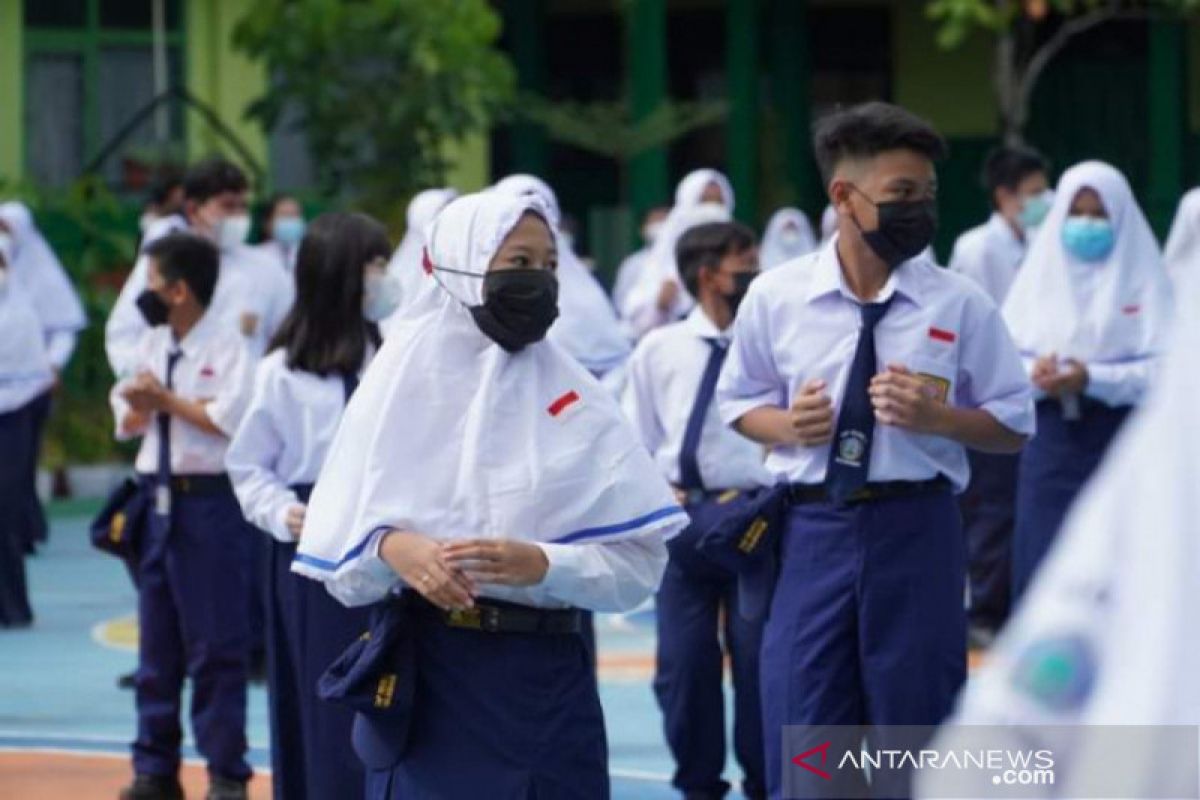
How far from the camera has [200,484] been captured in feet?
31.9

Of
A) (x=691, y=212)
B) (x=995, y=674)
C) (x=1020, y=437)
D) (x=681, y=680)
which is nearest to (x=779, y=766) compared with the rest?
A: (x=1020, y=437)

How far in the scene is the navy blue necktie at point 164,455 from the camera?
9656 mm

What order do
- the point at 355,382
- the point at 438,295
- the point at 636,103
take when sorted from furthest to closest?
the point at 636,103 < the point at 355,382 < the point at 438,295

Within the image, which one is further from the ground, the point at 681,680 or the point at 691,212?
the point at 691,212

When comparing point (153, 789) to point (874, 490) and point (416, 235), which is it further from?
point (416, 235)

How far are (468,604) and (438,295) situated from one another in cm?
78

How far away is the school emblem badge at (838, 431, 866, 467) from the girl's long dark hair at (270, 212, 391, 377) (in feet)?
5.91

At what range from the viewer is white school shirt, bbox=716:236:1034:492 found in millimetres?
6969

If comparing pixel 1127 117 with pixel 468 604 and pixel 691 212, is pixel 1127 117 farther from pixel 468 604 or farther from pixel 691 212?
pixel 468 604

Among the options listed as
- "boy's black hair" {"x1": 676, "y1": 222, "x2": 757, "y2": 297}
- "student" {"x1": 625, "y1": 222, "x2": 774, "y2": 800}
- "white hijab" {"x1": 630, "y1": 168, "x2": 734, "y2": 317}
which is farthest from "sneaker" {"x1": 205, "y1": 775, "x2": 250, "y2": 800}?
"white hijab" {"x1": 630, "y1": 168, "x2": 734, "y2": 317}

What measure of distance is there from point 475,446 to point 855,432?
1.28 m

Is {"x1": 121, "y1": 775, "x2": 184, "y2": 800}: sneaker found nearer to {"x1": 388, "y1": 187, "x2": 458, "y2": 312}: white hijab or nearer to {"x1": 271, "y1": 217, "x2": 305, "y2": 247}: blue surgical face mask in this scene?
{"x1": 388, "y1": 187, "x2": 458, "y2": 312}: white hijab

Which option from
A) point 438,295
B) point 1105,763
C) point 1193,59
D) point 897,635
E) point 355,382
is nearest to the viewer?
point 1105,763

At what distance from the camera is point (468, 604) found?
5.84m
